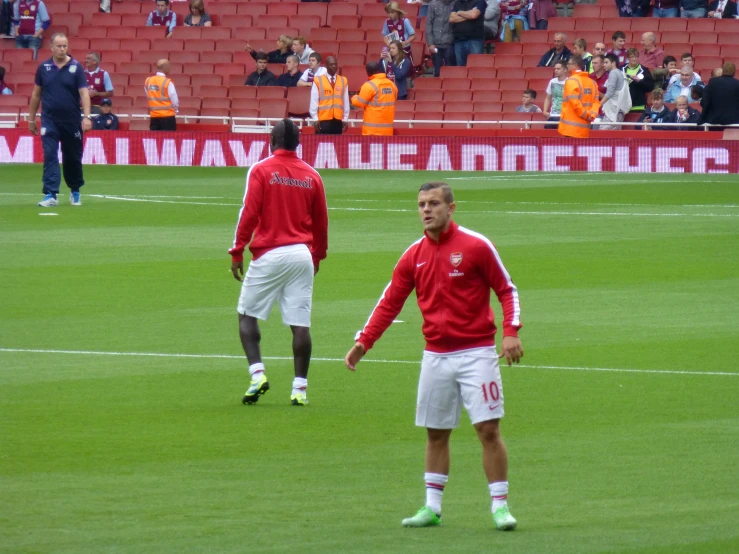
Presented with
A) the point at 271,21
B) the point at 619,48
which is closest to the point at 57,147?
the point at 619,48

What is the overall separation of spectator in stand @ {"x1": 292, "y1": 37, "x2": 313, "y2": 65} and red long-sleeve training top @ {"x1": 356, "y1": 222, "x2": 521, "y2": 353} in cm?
2873

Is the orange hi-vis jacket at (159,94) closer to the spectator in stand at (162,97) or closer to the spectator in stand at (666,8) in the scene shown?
the spectator in stand at (162,97)

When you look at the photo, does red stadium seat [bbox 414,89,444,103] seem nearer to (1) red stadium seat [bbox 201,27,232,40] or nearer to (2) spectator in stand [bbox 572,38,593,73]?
(2) spectator in stand [bbox 572,38,593,73]

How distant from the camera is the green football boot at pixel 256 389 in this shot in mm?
9672

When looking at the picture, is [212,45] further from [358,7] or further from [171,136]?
[171,136]

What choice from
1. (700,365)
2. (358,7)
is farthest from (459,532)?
(358,7)

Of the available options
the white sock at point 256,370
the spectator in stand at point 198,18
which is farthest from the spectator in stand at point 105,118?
the white sock at point 256,370

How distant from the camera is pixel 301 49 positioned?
3556cm

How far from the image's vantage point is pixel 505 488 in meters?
6.71

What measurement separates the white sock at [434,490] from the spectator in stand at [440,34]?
91.0 feet

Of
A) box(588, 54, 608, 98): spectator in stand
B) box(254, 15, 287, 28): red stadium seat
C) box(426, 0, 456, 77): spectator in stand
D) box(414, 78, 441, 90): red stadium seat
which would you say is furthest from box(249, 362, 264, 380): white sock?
box(254, 15, 287, 28): red stadium seat

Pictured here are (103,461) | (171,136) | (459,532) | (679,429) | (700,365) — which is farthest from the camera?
(171,136)

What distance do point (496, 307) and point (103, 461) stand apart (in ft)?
21.9

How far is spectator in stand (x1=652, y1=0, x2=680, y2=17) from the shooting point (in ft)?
113
